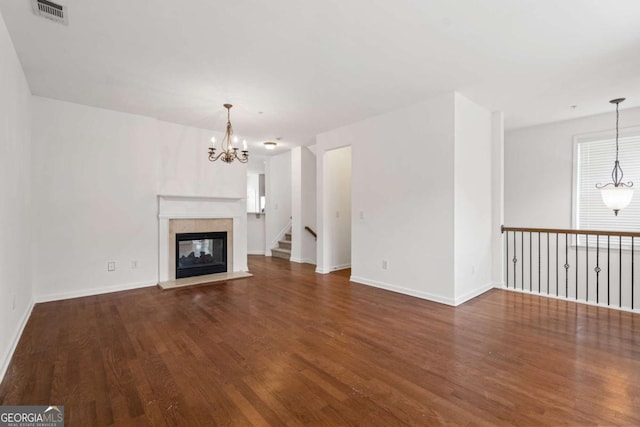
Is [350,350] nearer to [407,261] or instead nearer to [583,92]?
[407,261]

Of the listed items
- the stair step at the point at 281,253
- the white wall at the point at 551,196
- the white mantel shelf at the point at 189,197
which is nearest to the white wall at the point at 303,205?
the stair step at the point at 281,253

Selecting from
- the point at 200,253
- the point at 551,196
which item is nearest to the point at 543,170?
the point at 551,196

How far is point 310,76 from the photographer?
3428 mm

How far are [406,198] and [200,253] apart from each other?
12.6 ft

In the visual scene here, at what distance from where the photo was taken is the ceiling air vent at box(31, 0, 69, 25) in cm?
224

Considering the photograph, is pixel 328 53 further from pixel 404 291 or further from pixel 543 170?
pixel 543 170

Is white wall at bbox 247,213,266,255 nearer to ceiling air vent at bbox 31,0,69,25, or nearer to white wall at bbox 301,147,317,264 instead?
white wall at bbox 301,147,317,264

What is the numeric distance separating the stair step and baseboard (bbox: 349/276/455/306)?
2.66 meters

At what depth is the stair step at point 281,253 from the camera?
768 centimetres

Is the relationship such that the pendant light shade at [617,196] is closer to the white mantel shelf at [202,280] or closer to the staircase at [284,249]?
the white mantel shelf at [202,280]

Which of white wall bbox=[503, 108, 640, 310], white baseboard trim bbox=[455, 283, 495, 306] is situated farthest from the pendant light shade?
white baseboard trim bbox=[455, 283, 495, 306]

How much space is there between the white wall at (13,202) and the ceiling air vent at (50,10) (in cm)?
38

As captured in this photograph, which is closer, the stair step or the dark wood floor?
the dark wood floor

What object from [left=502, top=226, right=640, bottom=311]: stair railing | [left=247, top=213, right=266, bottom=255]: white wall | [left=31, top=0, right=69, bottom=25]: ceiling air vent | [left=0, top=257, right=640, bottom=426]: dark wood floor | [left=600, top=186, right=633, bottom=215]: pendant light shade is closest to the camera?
[left=0, top=257, right=640, bottom=426]: dark wood floor
